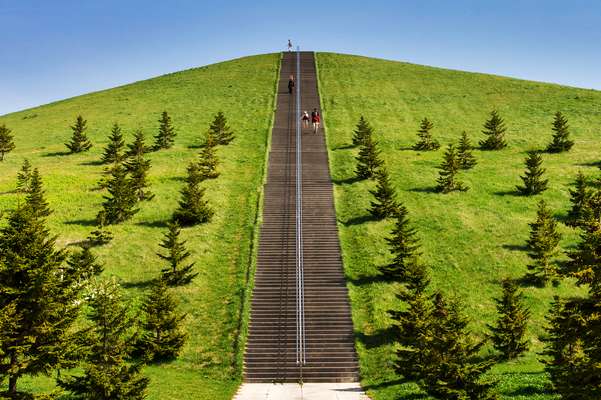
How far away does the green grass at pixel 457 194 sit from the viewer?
1065 inches

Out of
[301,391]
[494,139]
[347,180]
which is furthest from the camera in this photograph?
[494,139]

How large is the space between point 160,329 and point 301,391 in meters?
7.86

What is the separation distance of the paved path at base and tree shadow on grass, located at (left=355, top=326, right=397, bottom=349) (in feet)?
10.3

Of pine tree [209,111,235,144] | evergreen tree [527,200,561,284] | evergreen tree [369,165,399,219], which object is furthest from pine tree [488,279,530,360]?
pine tree [209,111,235,144]

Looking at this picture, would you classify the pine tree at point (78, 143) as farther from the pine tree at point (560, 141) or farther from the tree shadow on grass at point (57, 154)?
the pine tree at point (560, 141)

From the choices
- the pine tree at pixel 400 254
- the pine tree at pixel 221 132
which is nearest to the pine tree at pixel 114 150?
the pine tree at pixel 221 132

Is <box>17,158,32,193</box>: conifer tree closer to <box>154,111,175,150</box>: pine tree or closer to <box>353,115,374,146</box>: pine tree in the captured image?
<box>154,111,175,150</box>: pine tree

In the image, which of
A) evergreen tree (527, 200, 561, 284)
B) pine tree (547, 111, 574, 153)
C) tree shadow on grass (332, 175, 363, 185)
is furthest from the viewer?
pine tree (547, 111, 574, 153)

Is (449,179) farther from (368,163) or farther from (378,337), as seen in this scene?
(378,337)

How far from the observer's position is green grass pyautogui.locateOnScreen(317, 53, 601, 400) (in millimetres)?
27062

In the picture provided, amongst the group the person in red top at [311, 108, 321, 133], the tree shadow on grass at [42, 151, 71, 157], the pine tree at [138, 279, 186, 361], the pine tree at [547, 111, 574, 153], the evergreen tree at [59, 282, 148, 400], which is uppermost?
the person in red top at [311, 108, 321, 133]

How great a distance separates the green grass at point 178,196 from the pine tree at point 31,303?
5362mm

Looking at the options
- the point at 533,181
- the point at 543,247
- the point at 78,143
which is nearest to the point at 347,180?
the point at 533,181

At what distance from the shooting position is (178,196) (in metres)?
43.1
